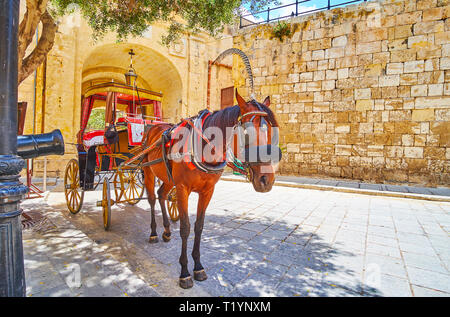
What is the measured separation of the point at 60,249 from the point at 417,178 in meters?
10.3

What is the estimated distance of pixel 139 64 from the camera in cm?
1404

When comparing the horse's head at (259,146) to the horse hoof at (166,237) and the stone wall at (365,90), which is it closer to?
the horse hoof at (166,237)

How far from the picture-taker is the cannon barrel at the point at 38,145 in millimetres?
2334

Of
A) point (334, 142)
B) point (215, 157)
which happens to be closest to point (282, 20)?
point (334, 142)

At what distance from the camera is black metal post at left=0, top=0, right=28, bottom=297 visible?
151 cm

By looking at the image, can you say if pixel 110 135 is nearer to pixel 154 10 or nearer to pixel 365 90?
pixel 154 10

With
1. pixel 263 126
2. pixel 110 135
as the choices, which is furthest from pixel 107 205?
pixel 263 126

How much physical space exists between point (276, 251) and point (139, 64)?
46.7 ft

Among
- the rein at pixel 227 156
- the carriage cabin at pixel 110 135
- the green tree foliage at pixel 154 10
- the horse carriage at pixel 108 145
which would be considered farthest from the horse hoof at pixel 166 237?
the green tree foliage at pixel 154 10

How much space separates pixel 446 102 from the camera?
7770 mm

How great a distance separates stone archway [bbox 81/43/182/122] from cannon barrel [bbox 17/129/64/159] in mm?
9479

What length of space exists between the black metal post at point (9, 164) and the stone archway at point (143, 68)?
10441 millimetres

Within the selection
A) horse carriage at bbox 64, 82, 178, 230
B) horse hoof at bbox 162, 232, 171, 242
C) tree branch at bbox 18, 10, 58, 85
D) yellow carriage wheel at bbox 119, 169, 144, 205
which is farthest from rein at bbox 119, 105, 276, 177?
tree branch at bbox 18, 10, 58, 85

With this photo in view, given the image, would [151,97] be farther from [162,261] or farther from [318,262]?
[318,262]
